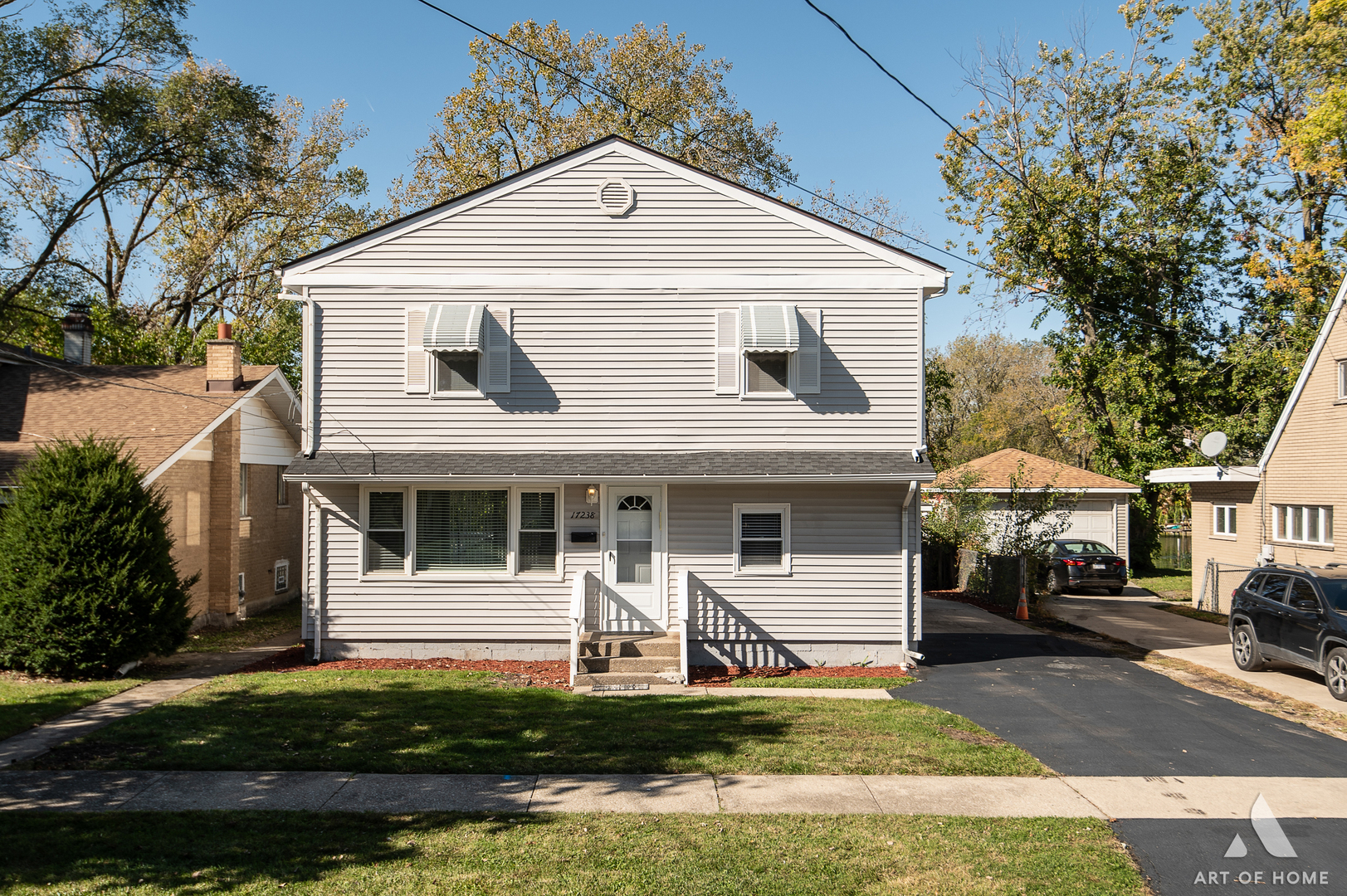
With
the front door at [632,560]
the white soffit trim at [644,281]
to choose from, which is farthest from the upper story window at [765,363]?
the front door at [632,560]

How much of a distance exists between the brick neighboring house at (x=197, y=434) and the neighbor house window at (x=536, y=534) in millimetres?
5903

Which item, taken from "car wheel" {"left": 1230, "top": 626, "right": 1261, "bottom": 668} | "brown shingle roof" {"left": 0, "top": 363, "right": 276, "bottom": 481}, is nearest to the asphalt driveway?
"car wheel" {"left": 1230, "top": 626, "right": 1261, "bottom": 668}

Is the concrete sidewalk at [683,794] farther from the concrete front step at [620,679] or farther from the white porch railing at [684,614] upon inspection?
the white porch railing at [684,614]

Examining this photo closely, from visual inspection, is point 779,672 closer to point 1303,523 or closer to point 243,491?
point 243,491

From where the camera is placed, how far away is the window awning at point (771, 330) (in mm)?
13102

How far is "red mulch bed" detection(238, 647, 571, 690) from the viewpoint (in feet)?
41.8

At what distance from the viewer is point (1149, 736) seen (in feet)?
32.5

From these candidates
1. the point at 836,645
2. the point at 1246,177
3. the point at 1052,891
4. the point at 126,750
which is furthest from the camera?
the point at 1246,177

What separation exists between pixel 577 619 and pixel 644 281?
5416 mm

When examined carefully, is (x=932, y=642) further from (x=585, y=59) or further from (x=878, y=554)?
(x=585, y=59)

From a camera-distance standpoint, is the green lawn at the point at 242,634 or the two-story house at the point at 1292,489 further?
the two-story house at the point at 1292,489

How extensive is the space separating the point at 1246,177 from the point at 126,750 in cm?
3438

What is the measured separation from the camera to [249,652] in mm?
14188

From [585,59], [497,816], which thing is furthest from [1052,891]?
[585,59]
